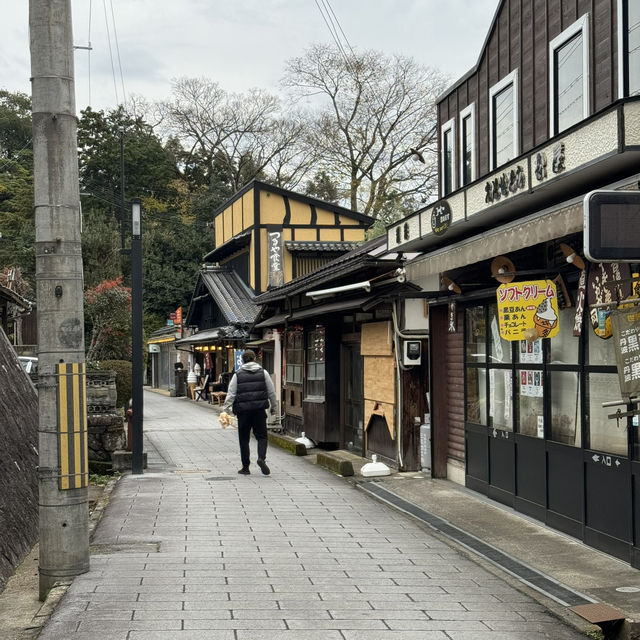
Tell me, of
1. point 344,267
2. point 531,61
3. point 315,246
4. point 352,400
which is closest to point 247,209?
point 315,246

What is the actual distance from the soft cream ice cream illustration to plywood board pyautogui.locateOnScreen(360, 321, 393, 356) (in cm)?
548

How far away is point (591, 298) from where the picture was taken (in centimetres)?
825

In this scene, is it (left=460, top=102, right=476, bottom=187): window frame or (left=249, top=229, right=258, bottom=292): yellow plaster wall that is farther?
(left=249, top=229, right=258, bottom=292): yellow plaster wall

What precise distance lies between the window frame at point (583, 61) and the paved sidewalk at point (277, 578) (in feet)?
16.9

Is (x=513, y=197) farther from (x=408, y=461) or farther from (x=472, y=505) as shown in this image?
(x=408, y=461)

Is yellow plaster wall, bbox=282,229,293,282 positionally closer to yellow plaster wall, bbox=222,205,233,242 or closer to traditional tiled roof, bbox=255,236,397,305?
yellow plaster wall, bbox=222,205,233,242

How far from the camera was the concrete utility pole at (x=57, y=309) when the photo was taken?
7340 millimetres

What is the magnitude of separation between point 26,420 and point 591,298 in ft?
26.2

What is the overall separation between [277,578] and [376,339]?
322 inches

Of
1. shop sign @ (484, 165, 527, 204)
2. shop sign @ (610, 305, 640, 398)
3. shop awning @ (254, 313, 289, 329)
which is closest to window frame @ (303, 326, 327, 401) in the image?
shop awning @ (254, 313, 289, 329)

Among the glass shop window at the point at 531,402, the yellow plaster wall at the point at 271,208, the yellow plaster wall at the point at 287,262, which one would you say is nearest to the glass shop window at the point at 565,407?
the glass shop window at the point at 531,402

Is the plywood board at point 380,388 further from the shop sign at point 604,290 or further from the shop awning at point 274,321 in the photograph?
the shop sign at point 604,290

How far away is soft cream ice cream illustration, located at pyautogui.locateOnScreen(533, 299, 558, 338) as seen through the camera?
29.3ft

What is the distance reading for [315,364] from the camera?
19828mm
